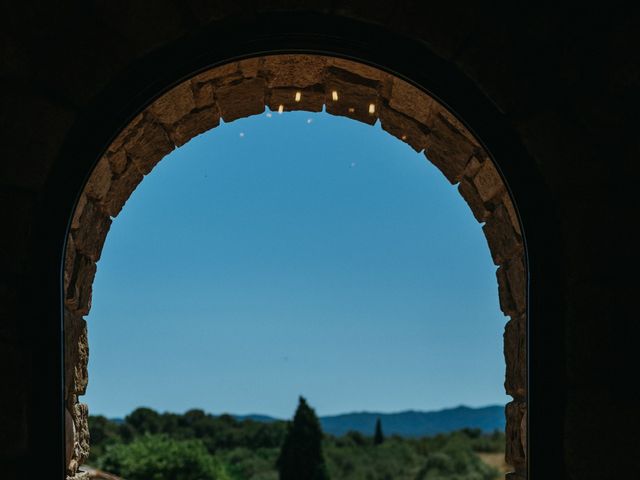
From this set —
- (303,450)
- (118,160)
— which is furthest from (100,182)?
(303,450)

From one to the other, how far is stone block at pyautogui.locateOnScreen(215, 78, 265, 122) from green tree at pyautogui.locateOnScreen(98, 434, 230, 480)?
412 inches

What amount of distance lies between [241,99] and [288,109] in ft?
0.78

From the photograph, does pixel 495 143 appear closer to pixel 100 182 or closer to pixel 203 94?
pixel 203 94

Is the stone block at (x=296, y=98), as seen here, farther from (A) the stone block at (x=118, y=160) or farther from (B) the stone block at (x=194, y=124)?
(A) the stone block at (x=118, y=160)

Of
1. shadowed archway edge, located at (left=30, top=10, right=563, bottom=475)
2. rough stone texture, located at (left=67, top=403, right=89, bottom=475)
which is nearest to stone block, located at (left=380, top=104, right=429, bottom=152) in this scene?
shadowed archway edge, located at (left=30, top=10, right=563, bottom=475)

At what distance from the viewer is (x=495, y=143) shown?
2170 millimetres

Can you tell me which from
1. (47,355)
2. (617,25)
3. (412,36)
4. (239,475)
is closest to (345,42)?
(412,36)

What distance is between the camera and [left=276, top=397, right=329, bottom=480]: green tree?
46.7 ft

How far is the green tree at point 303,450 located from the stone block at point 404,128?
1175 centimetres

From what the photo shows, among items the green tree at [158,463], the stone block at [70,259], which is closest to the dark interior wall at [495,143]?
the stone block at [70,259]

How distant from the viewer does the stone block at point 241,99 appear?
2.78 m

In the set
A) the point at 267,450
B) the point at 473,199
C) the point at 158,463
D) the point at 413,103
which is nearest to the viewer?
the point at 413,103

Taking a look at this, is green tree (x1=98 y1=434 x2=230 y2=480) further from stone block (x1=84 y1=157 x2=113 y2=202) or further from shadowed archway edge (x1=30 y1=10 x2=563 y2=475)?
shadowed archway edge (x1=30 y1=10 x2=563 y2=475)

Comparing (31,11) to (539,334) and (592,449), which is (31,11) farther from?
(592,449)
